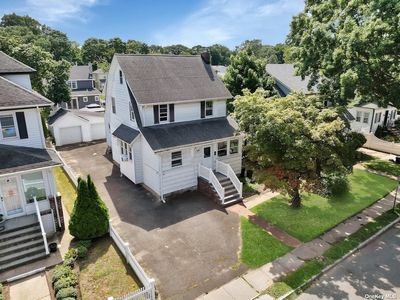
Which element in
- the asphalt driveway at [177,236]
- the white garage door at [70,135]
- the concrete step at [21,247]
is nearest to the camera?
the asphalt driveway at [177,236]

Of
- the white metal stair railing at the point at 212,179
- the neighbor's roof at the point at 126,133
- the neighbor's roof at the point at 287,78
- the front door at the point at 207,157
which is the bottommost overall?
the white metal stair railing at the point at 212,179

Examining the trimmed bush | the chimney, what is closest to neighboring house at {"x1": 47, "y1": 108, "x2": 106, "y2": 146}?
the chimney

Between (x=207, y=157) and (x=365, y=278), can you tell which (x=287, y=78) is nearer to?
(x=207, y=157)

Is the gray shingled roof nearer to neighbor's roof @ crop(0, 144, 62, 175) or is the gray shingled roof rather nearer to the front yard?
neighbor's roof @ crop(0, 144, 62, 175)

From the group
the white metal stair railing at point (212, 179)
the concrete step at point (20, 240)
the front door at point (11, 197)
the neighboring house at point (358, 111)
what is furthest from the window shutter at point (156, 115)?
the neighboring house at point (358, 111)

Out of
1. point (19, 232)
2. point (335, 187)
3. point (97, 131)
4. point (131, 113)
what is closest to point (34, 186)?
point (19, 232)

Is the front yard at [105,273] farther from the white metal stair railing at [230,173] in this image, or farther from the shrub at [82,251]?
the white metal stair railing at [230,173]

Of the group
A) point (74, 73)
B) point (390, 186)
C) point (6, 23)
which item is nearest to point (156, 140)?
point (390, 186)
